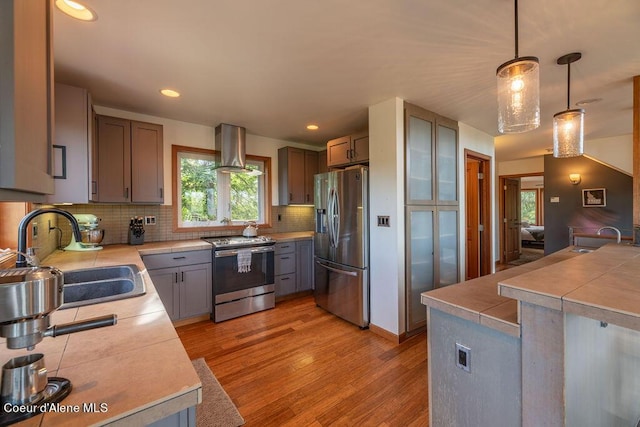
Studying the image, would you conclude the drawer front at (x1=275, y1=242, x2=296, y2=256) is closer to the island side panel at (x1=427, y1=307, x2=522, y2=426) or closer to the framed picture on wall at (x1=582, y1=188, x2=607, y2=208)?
the island side panel at (x1=427, y1=307, x2=522, y2=426)

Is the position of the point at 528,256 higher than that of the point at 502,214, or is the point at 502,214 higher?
the point at 502,214

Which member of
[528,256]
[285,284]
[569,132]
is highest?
[569,132]

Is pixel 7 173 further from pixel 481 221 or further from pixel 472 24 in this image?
pixel 481 221

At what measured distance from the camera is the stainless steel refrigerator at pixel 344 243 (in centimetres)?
294

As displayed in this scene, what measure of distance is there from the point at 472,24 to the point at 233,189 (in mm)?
3270

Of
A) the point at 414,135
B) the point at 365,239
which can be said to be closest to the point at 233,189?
the point at 365,239

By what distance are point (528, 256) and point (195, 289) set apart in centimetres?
793

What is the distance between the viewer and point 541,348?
0.91m

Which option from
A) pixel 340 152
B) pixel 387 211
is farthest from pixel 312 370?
pixel 340 152

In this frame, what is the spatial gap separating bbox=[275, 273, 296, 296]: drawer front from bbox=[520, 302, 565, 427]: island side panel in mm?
3020

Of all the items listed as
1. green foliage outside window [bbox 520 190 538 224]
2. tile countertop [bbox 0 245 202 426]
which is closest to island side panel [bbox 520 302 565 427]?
tile countertop [bbox 0 245 202 426]

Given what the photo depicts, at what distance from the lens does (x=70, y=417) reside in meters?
0.57

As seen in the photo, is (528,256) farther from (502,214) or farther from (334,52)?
(334,52)

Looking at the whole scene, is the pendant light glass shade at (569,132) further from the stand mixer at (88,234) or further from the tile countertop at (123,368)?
the stand mixer at (88,234)
